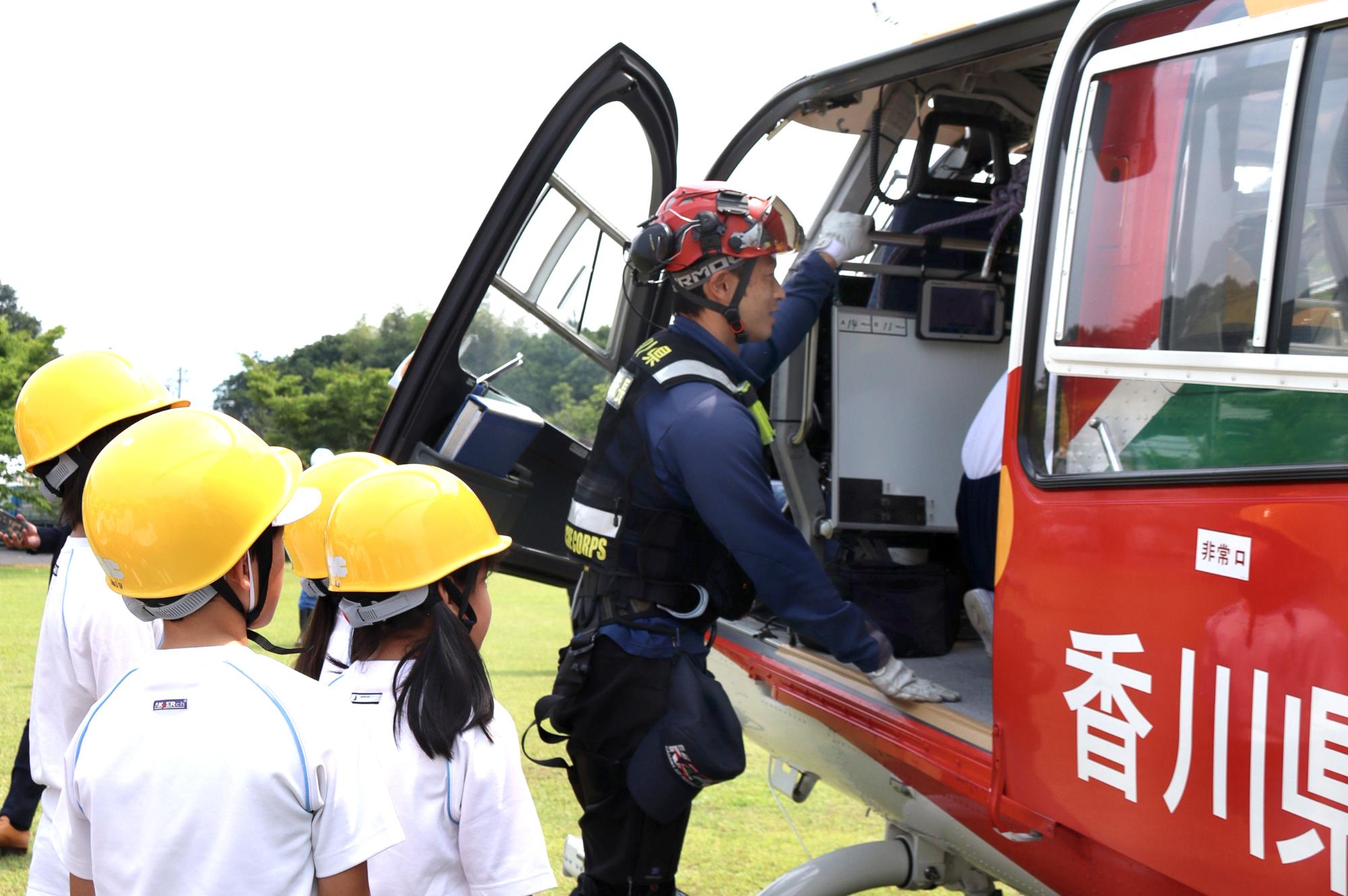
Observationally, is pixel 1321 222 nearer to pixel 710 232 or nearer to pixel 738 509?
pixel 738 509

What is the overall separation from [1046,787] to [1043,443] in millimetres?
700

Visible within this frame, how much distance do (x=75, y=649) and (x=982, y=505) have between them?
92.9 inches

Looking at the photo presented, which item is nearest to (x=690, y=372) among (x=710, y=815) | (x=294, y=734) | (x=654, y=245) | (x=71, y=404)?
(x=654, y=245)

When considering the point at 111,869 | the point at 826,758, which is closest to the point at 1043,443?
the point at 826,758

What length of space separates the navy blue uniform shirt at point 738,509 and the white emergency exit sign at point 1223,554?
1060mm

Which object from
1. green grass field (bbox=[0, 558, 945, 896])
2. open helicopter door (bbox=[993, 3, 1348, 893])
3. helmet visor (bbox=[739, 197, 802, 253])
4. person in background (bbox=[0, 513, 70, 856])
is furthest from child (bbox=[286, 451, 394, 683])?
green grass field (bbox=[0, 558, 945, 896])

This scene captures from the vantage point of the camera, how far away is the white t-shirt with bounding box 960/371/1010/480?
10.5 ft

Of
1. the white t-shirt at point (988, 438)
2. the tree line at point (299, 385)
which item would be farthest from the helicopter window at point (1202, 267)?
the tree line at point (299, 385)

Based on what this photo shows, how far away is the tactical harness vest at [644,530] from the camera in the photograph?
121 inches

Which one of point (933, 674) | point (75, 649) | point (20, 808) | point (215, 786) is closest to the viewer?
point (215, 786)

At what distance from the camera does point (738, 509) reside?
2873mm

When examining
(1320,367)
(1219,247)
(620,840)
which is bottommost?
(620,840)

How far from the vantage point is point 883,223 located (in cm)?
417

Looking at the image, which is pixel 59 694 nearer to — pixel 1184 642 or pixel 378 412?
pixel 1184 642
